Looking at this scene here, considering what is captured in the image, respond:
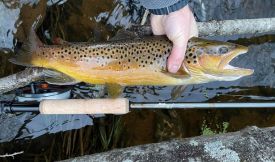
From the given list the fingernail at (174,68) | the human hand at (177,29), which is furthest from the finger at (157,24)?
the fingernail at (174,68)

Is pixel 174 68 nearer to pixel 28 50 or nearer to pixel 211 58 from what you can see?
pixel 211 58

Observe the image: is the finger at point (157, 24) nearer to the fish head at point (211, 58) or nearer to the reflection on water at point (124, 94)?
the fish head at point (211, 58)

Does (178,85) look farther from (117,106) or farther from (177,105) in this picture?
(117,106)

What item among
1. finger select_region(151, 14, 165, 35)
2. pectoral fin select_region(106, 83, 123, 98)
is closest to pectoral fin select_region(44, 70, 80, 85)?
pectoral fin select_region(106, 83, 123, 98)

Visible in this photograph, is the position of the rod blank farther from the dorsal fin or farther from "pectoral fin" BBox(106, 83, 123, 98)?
the dorsal fin

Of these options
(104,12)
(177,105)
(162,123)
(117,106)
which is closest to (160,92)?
(162,123)
